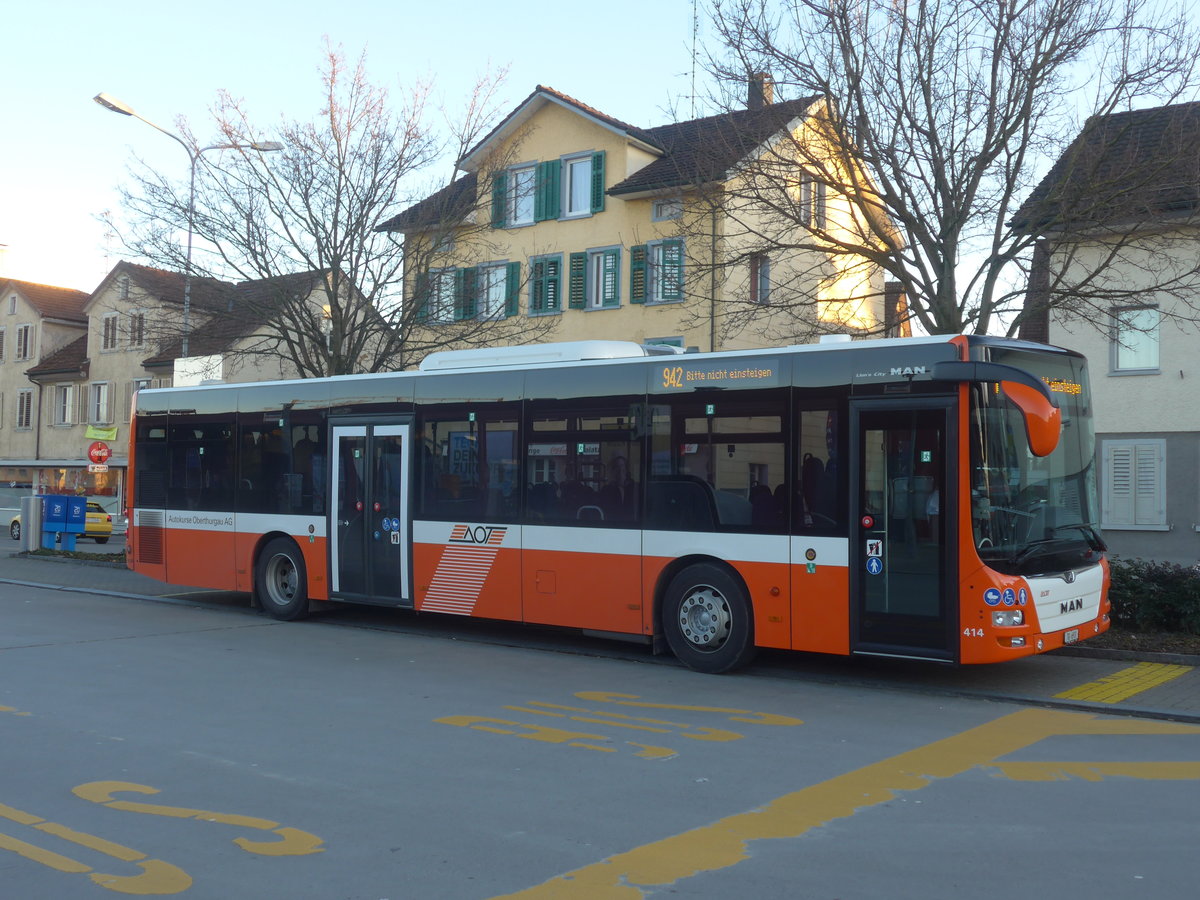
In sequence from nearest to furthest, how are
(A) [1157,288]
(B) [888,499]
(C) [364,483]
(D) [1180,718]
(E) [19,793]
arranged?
(E) [19,793] < (D) [1180,718] < (B) [888,499] < (A) [1157,288] < (C) [364,483]

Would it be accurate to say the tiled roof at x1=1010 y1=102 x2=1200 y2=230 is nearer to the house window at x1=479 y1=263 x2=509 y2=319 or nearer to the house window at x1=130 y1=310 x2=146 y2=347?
the house window at x1=479 y1=263 x2=509 y2=319

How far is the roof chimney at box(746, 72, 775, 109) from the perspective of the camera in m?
14.7

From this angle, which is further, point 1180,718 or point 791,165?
point 791,165

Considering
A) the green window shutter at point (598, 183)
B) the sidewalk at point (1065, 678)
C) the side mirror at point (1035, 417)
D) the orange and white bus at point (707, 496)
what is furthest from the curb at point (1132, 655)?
the green window shutter at point (598, 183)

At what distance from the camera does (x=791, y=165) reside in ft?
48.6

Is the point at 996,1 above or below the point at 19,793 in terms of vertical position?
above

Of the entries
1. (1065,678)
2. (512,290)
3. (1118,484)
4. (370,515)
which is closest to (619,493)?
(370,515)

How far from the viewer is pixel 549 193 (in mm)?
34125

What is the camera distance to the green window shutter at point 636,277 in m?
31.6

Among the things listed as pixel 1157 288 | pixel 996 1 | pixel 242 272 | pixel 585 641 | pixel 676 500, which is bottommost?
pixel 585 641

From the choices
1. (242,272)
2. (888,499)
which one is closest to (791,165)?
(888,499)

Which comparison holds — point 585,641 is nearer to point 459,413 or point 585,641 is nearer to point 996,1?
point 459,413

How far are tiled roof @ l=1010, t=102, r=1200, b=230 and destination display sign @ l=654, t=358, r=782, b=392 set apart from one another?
5047 millimetres

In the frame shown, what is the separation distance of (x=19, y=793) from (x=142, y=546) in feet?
37.6
